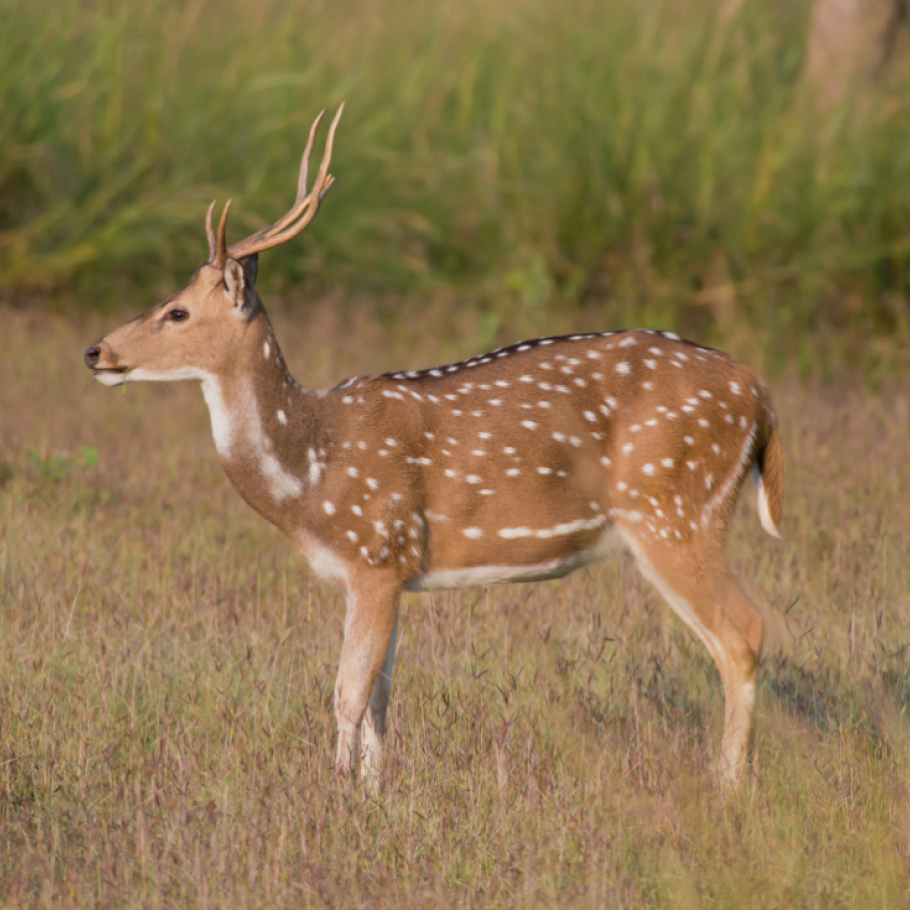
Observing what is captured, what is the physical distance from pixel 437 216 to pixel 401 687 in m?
6.39

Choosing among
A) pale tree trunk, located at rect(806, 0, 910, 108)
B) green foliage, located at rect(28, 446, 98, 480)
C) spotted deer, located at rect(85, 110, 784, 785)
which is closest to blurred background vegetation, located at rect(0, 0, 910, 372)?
pale tree trunk, located at rect(806, 0, 910, 108)

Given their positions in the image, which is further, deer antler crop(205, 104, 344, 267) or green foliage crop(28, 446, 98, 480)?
green foliage crop(28, 446, 98, 480)

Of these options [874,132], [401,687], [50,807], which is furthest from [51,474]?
[874,132]

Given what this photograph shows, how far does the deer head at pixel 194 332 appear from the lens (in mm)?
4984

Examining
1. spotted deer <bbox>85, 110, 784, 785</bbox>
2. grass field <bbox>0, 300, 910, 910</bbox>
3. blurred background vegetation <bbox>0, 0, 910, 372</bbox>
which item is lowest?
blurred background vegetation <bbox>0, 0, 910, 372</bbox>

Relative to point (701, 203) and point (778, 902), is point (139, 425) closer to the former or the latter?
point (701, 203)

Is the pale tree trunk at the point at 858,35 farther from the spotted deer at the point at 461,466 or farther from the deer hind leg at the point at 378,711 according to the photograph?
the deer hind leg at the point at 378,711

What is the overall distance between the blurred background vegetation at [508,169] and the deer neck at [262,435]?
5.46 meters

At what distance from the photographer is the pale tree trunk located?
11328 mm

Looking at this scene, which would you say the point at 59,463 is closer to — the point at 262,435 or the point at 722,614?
the point at 262,435

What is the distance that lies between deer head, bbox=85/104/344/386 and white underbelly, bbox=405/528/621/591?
993 mm

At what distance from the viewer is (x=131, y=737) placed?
16.0 ft

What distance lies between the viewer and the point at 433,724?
16.2 feet

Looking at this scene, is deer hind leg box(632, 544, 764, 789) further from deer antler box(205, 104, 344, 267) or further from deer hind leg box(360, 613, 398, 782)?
deer antler box(205, 104, 344, 267)
